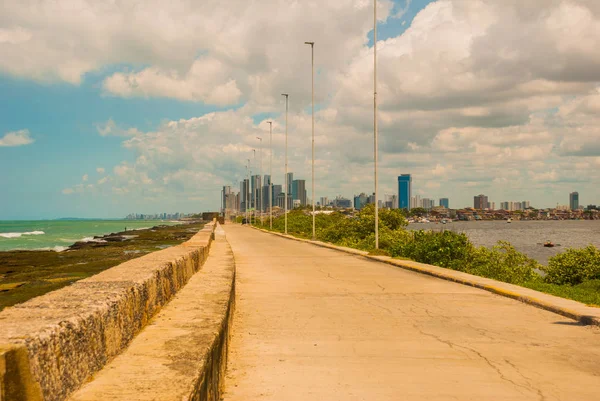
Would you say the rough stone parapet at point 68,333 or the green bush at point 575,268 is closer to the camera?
the rough stone parapet at point 68,333

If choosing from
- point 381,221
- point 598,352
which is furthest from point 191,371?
point 381,221

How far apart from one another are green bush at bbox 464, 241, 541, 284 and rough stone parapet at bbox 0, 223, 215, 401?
16.2 meters

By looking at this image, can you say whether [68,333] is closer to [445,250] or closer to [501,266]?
[501,266]

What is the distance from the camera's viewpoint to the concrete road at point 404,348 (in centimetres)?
559

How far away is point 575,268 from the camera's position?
1923 cm

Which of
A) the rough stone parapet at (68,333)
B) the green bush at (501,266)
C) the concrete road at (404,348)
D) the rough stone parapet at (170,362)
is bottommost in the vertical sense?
the green bush at (501,266)

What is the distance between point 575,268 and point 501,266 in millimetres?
2486

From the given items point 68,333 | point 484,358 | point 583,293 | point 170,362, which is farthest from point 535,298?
point 68,333

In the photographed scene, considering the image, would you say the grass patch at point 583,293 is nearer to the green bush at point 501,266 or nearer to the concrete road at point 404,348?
the concrete road at point 404,348

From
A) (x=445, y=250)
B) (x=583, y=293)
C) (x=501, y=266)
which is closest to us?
(x=583, y=293)

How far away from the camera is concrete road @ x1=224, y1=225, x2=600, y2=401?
220 inches

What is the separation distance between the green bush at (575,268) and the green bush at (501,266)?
2.80 ft

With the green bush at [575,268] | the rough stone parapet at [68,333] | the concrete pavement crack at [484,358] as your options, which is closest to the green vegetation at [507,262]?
the green bush at [575,268]

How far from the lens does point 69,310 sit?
3.23m
